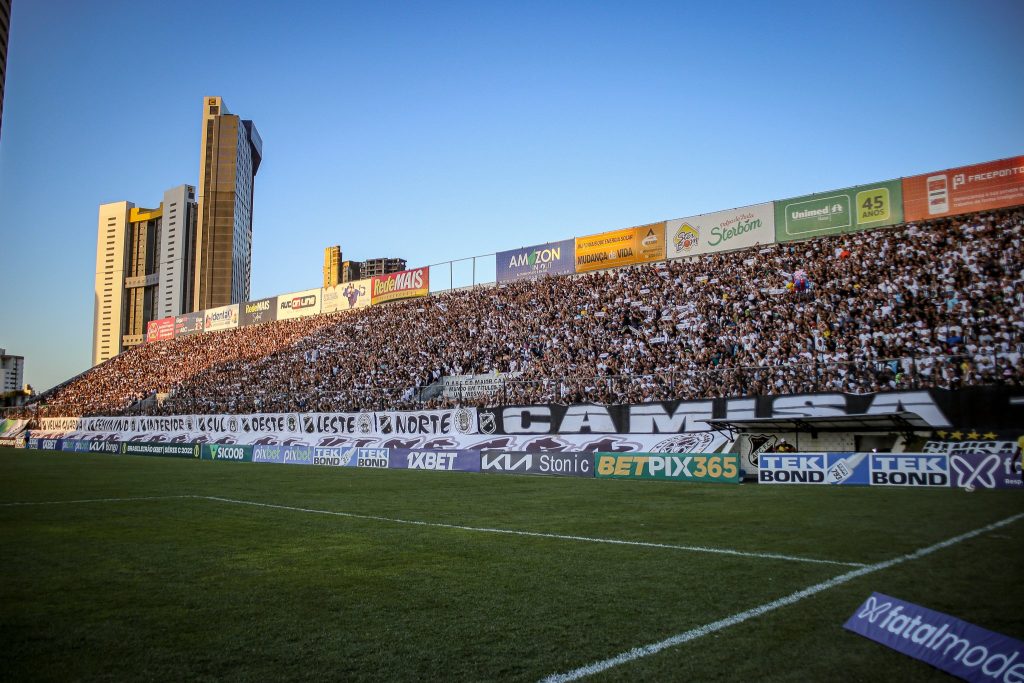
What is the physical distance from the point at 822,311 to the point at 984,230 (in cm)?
653

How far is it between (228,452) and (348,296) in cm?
1857

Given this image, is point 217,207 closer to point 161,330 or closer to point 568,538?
point 161,330

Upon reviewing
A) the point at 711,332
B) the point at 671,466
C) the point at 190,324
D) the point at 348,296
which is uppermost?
the point at 348,296

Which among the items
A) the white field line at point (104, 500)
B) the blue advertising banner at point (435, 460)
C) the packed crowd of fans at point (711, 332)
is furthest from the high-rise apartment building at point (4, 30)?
the packed crowd of fans at point (711, 332)

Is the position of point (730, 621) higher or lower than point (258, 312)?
lower

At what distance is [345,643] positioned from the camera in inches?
212

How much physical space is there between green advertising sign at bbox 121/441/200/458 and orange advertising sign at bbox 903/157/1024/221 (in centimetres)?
3712

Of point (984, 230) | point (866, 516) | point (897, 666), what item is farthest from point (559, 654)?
point (984, 230)

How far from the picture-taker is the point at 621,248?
37812mm

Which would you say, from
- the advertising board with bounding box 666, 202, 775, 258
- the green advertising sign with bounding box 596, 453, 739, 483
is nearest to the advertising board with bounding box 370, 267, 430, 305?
the advertising board with bounding box 666, 202, 775, 258

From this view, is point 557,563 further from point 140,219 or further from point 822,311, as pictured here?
point 140,219

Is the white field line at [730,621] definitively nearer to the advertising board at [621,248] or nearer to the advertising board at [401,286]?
the advertising board at [621,248]

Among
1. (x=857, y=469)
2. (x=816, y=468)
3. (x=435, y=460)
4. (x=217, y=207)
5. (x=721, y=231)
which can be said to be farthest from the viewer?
(x=217, y=207)

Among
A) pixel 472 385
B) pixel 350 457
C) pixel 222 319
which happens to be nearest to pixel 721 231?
pixel 472 385
